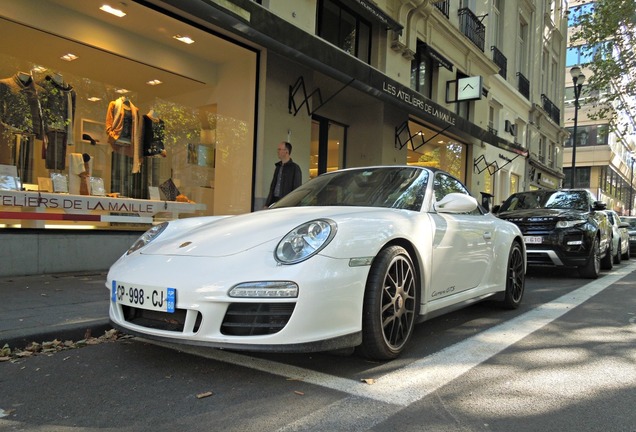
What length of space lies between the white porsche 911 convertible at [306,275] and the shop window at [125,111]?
412 cm

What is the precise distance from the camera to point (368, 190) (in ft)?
13.5

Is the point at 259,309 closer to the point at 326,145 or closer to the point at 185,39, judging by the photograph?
the point at 185,39

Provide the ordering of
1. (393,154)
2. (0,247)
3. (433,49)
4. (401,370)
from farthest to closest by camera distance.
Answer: (433,49)
(393,154)
(0,247)
(401,370)

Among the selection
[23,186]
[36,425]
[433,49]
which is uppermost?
[433,49]

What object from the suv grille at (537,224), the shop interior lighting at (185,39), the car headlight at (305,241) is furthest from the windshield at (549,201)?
the car headlight at (305,241)

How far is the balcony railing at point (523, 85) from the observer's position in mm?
22375

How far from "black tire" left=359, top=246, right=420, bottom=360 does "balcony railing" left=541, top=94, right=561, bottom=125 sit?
86.0 feet

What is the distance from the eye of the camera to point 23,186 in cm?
662

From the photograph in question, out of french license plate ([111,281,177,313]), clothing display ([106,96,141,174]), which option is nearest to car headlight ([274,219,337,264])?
french license plate ([111,281,177,313])

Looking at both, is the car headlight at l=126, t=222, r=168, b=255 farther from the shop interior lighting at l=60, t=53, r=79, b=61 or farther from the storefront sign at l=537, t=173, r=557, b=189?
the storefront sign at l=537, t=173, r=557, b=189

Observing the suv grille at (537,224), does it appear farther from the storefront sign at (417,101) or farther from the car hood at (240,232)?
the car hood at (240,232)

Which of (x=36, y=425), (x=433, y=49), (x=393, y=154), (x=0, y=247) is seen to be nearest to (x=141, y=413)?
(x=36, y=425)

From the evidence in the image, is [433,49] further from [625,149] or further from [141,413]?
[625,149]

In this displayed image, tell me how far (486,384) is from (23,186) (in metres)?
6.44
